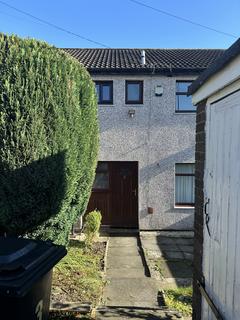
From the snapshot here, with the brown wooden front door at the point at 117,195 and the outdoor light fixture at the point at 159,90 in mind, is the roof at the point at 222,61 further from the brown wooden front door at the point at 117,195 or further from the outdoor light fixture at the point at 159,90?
the brown wooden front door at the point at 117,195

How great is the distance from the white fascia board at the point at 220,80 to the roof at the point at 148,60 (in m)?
7.58

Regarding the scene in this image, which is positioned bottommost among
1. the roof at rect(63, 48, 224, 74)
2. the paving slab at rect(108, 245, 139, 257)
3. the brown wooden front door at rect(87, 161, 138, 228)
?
the paving slab at rect(108, 245, 139, 257)

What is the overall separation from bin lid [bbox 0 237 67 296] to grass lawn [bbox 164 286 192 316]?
321 centimetres

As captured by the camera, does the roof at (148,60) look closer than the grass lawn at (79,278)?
No

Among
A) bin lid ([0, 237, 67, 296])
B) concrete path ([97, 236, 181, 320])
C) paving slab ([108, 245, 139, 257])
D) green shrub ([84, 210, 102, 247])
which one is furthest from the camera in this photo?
green shrub ([84, 210, 102, 247])

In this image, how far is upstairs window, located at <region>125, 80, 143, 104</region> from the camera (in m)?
11.3

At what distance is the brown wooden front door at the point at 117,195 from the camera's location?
38.2 feet

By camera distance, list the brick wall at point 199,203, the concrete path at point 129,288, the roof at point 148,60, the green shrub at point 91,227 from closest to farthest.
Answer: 1. the brick wall at point 199,203
2. the concrete path at point 129,288
3. the green shrub at point 91,227
4. the roof at point 148,60

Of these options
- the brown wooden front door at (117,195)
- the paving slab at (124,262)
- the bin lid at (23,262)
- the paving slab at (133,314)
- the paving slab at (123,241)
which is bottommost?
the paving slab at (123,241)

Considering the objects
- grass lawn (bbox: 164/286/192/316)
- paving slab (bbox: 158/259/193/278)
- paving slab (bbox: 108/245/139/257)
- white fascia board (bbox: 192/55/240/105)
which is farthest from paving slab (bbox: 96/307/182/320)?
paving slab (bbox: 108/245/139/257)

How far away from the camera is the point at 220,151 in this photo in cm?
304

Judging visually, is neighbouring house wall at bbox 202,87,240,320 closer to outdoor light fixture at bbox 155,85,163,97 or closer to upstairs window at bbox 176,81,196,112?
outdoor light fixture at bbox 155,85,163,97

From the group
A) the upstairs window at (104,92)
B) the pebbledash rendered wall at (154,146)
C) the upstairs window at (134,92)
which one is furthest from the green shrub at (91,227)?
the upstairs window at (134,92)

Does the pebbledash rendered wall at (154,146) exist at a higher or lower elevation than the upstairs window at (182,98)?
lower
